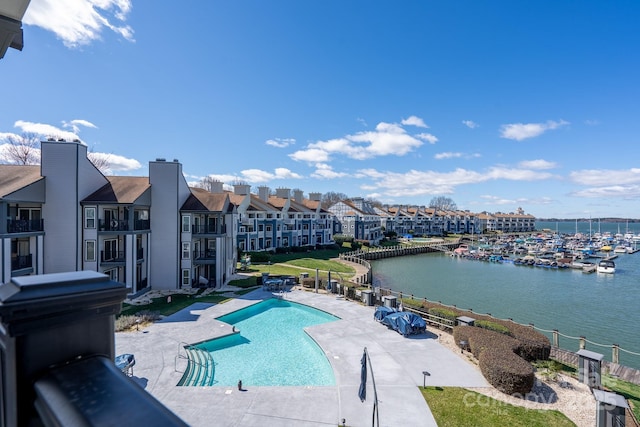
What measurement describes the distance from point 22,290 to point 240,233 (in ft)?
144

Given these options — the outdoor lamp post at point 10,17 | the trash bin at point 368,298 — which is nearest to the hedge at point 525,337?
the trash bin at point 368,298

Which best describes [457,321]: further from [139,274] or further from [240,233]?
[240,233]

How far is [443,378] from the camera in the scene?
12414mm

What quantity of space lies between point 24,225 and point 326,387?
2071cm

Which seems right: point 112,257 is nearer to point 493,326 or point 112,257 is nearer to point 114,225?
point 114,225

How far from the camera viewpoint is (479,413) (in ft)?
33.5

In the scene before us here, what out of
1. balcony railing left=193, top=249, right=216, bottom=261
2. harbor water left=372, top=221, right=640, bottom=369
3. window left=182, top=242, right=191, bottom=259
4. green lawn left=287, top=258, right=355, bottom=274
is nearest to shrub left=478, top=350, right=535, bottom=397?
harbor water left=372, top=221, right=640, bottom=369

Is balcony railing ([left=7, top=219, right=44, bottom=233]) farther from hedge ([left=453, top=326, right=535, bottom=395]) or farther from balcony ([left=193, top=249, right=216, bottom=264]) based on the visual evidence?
hedge ([left=453, top=326, right=535, bottom=395])

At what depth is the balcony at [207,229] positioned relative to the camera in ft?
88.5

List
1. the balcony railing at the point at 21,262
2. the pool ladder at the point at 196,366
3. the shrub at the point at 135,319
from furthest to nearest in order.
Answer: the balcony railing at the point at 21,262
the shrub at the point at 135,319
the pool ladder at the point at 196,366

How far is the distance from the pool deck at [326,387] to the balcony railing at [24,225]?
375 inches

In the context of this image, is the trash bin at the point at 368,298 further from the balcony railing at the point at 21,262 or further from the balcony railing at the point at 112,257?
the balcony railing at the point at 21,262

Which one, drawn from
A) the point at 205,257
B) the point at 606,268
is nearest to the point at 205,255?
the point at 205,257

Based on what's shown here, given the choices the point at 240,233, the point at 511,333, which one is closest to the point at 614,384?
the point at 511,333
